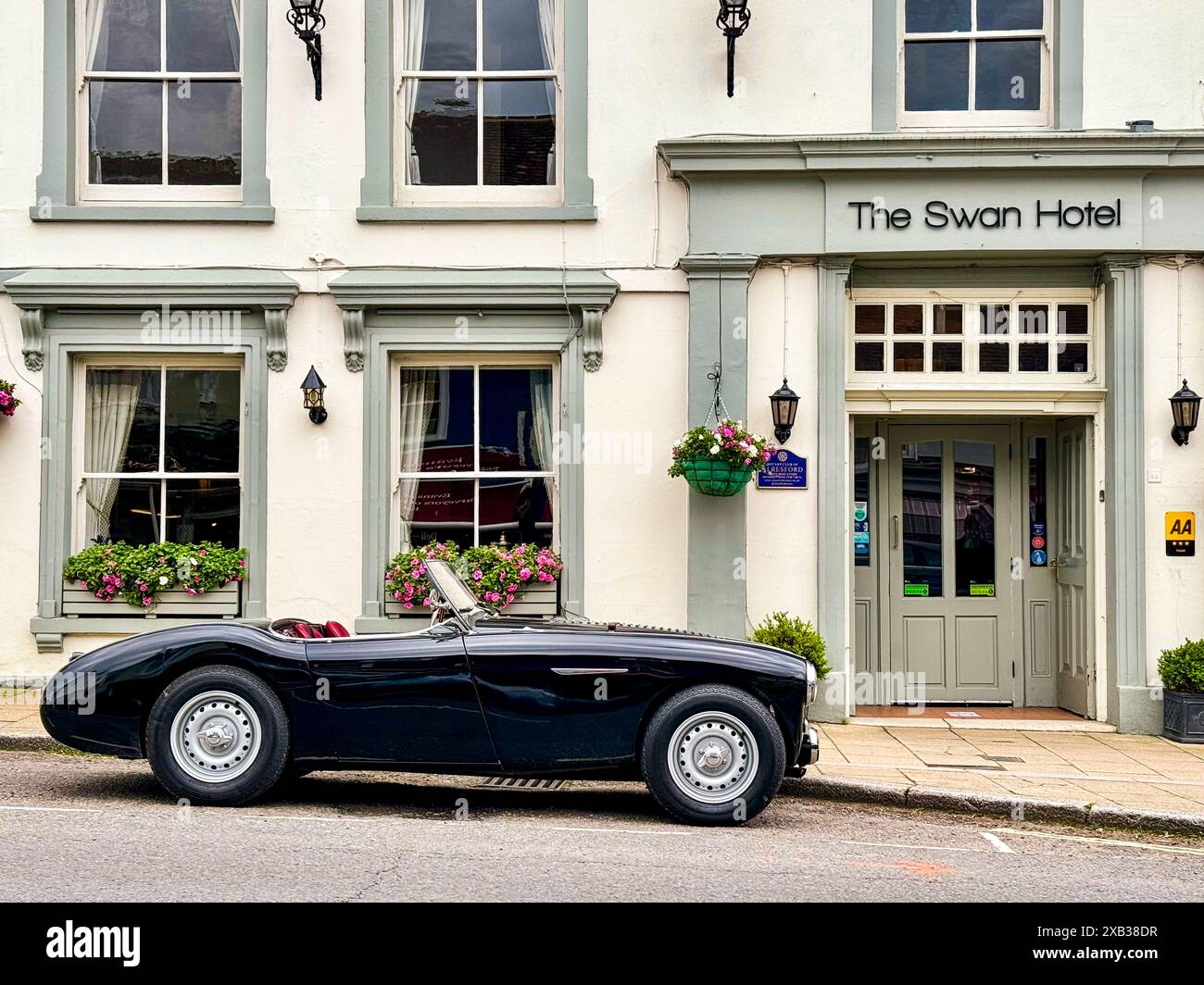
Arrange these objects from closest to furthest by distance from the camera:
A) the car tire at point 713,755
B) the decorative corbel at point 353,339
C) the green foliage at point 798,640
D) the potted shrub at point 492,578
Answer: the car tire at point 713,755 → the green foliage at point 798,640 → the potted shrub at point 492,578 → the decorative corbel at point 353,339

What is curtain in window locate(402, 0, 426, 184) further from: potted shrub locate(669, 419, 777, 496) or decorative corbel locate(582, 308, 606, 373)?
potted shrub locate(669, 419, 777, 496)

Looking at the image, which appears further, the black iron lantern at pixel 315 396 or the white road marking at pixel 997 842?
the black iron lantern at pixel 315 396

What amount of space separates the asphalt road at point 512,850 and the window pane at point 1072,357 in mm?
4744

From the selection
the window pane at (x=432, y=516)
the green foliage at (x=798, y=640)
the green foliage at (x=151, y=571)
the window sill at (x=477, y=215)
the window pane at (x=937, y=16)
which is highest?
the window pane at (x=937, y=16)

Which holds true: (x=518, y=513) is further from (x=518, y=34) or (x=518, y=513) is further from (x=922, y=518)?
(x=518, y=34)

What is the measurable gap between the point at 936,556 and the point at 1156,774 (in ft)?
11.0

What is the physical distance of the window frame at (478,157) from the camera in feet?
36.9

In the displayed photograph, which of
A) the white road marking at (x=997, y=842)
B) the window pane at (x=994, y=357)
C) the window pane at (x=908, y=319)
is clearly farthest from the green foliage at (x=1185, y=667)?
the white road marking at (x=997, y=842)

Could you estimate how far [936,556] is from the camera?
39.0ft

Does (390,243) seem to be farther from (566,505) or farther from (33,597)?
(33,597)

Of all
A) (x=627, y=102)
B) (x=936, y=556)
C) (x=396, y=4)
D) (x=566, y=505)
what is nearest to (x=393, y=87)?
(x=396, y=4)

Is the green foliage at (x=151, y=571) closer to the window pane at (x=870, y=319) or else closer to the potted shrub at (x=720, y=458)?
the potted shrub at (x=720, y=458)

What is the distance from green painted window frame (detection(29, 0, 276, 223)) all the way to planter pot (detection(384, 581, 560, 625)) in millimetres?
3458

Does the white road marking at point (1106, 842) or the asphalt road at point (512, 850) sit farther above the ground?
the asphalt road at point (512, 850)
